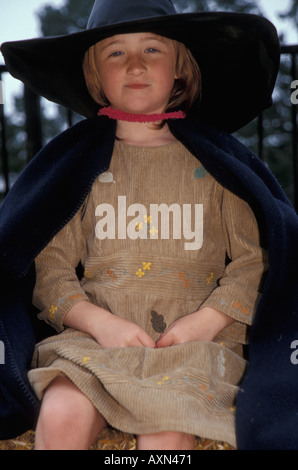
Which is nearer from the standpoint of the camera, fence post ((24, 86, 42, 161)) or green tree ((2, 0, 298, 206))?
fence post ((24, 86, 42, 161))

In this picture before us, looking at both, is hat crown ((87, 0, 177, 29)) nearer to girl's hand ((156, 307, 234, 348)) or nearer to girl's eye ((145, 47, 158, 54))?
girl's eye ((145, 47, 158, 54))

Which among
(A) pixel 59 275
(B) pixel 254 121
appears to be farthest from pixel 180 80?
(B) pixel 254 121

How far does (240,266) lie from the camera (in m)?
1.42

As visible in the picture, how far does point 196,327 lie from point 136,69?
644 mm

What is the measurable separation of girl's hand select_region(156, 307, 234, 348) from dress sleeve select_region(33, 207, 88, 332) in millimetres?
242

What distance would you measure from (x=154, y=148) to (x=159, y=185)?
4.2 inches

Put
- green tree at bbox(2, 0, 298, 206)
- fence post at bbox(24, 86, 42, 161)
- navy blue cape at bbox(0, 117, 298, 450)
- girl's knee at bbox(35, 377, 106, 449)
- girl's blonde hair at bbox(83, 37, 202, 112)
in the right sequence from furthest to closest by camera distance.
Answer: green tree at bbox(2, 0, 298, 206)
fence post at bbox(24, 86, 42, 161)
girl's blonde hair at bbox(83, 37, 202, 112)
navy blue cape at bbox(0, 117, 298, 450)
girl's knee at bbox(35, 377, 106, 449)

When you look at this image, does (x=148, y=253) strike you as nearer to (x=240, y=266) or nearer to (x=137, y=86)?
(x=240, y=266)

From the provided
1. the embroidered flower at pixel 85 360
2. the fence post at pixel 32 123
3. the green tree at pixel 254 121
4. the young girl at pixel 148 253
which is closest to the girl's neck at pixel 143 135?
the young girl at pixel 148 253

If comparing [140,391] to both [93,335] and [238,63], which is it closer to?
[93,335]

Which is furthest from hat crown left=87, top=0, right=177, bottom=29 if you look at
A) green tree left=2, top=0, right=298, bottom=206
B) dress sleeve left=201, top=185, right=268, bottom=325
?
green tree left=2, top=0, right=298, bottom=206

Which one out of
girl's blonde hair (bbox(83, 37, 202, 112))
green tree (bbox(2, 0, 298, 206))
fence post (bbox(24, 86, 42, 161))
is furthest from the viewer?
green tree (bbox(2, 0, 298, 206))

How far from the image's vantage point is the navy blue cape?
1167 millimetres

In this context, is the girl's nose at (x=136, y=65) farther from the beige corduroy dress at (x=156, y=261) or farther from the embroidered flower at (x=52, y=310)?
the embroidered flower at (x=52, y=310)
